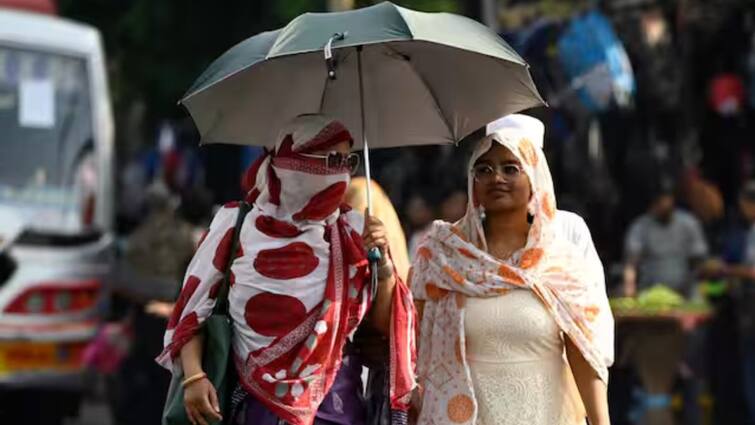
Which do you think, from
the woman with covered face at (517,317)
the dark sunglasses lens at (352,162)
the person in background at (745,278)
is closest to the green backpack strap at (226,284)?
the dark sunglasses lens at (352,162)

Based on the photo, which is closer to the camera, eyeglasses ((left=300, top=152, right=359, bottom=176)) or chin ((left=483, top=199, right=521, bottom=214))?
eyeglasses ((left=300, top=152, right=359, bottom=176))

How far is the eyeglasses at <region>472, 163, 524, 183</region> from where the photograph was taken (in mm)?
5340

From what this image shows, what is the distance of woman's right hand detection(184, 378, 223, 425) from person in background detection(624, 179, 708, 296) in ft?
27.3

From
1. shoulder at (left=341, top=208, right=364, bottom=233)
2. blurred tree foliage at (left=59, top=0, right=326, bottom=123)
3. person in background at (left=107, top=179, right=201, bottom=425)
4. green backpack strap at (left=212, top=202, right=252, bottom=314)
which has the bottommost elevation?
person in background at (left=107, top=179, right=201, bottom=425)

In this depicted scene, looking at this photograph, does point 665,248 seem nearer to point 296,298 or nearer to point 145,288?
point 145,288

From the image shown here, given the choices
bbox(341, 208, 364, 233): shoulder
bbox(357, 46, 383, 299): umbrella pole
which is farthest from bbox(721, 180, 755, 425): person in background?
bbox(341, 208, 364, 233): shoulder

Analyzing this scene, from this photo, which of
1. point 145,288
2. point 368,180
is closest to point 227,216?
point 368,180

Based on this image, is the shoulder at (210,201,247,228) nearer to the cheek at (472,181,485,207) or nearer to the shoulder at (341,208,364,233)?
the shoulder at (341,208,364,233)

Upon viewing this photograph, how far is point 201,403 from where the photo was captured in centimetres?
498

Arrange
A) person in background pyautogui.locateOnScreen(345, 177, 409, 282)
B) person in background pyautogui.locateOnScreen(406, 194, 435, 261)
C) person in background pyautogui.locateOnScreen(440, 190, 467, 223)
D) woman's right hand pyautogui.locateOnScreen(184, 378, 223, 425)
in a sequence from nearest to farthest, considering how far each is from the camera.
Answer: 1. woman's right hand pyautogui.locateOnScreen(184, 378, 223, 425)
2. person in background pyautogui.locateOnScreen(345, 177, 409, 282)
3. person in background pyautogui.locateOnScreen(440, 190, 467, 223)
4. person in background pyautogui.locateOnScreen(406, 194, 435, 261)

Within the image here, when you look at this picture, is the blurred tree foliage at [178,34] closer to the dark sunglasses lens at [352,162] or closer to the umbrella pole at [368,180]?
the umbrella pole at [368,180]

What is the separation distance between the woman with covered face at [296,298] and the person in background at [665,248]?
8044mm

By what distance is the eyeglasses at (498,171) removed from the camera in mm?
5340

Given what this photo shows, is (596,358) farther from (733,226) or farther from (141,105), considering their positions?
(141,105)
